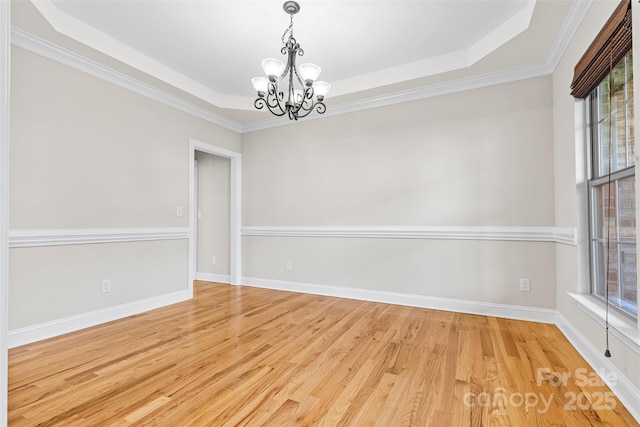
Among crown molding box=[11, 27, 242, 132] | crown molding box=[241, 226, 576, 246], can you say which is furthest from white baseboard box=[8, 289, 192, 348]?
crown molding box=[11, 27, 242, 132]

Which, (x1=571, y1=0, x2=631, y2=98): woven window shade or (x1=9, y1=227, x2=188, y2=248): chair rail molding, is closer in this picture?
(x1=571, y1=0, x2=631, y2=98): woven window shade

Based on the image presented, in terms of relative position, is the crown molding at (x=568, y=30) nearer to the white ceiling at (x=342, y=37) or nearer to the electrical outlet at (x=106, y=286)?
the white ceiling at (x=342, y=37)

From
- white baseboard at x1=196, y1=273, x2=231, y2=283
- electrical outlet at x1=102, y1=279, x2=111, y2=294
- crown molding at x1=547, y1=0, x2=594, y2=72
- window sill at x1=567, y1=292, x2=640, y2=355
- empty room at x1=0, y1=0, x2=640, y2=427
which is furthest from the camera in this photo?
white baseboard at x1=196, y1=273, x2=231, y2=283

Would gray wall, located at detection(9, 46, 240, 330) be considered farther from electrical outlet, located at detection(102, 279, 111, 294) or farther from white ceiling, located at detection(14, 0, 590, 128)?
white ceiling, located at detection(14, 0, 590, 128)

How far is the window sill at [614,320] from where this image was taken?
58.3 inches

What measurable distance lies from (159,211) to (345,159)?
237 centimetres

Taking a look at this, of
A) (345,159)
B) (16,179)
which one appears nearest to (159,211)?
(16,179)

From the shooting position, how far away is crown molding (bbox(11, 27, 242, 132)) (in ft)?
7.88

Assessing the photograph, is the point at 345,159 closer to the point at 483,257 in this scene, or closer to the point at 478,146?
the point at 478,146

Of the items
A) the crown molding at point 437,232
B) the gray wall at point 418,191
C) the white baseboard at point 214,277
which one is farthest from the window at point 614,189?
the white baseboard at point 214,277

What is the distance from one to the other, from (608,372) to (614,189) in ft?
3.71

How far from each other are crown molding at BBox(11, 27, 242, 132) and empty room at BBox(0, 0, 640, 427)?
0.06 feet

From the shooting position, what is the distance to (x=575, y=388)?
5.62 feet

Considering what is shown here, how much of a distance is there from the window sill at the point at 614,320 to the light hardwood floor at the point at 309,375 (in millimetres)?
353
